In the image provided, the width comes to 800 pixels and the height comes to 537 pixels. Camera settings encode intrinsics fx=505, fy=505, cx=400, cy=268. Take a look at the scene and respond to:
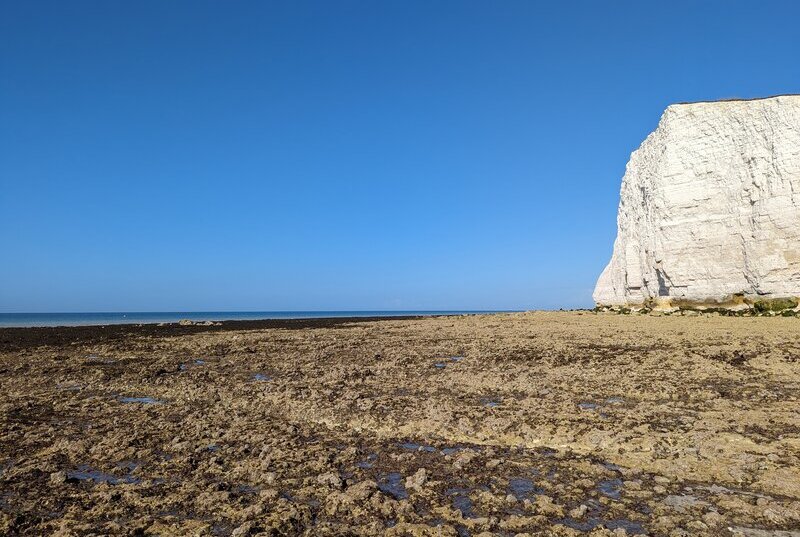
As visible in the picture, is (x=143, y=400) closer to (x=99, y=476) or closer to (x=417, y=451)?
(x=99, y=476)

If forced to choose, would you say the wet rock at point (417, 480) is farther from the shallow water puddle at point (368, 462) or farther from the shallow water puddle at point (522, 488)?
the shallow water puddle at point (522, 488)

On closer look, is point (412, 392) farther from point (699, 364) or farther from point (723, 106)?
point (723, 106)

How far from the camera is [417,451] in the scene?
6191 millimetres

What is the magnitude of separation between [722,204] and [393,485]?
115 feet

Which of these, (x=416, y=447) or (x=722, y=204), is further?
(x=722, y=204)

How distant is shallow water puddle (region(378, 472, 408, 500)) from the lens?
4847mm

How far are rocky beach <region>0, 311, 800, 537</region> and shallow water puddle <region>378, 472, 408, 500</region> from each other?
0.18ft

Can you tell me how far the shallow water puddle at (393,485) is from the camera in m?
4.85

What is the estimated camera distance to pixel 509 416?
7656mm

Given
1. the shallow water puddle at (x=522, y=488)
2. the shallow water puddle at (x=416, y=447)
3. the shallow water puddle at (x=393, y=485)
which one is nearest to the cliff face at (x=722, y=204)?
the shallow water puddle at (x=416, y=447)

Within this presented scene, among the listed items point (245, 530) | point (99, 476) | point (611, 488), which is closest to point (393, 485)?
point (245, 530)

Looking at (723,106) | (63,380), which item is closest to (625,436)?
(63,380)

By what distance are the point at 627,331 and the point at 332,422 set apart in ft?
54.9

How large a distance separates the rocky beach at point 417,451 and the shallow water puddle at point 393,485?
6cm
